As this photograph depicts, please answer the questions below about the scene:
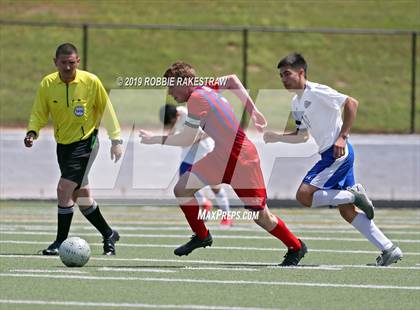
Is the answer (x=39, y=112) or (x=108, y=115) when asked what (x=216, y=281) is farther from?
(x=39, y=112)

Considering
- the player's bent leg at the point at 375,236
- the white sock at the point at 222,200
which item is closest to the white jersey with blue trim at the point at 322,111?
the player's bent leg at the point at 375,236

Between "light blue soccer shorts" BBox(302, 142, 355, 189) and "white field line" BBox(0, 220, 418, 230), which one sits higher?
"light blue soccer shorts" BBox(302, 142, 355, 189)

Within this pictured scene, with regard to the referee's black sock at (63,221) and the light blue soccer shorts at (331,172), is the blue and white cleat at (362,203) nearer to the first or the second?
the light blue soccer shorts at (331,172)

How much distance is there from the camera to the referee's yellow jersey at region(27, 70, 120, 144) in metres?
11.7

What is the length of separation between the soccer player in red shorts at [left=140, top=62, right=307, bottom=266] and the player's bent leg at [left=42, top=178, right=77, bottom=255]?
1338 millimetres

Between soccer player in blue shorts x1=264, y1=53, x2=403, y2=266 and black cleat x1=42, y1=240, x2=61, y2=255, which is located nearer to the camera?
soccer player in blue shorts x1=264, y1=53, x2=403, y2=266

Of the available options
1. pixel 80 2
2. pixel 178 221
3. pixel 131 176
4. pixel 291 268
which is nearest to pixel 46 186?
pixel 131 176

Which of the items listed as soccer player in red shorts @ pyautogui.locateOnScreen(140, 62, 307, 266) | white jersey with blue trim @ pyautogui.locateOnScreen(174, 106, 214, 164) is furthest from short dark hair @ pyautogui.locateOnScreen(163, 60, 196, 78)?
white jersey with blue trim @ pyautogui.locateOnScreen(174, 106, 214, 164)

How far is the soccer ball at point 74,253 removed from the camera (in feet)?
34.2

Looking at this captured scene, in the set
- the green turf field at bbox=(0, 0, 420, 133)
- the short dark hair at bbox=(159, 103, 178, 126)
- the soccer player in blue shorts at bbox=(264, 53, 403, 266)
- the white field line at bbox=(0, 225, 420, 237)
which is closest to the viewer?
the soccer player in blue shorts at bbox=(264, 53, 403, 266)

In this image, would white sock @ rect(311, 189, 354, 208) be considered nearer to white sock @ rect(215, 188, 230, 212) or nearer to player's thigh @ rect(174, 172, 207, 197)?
player's thigh @ rect(174, 172, 207, 197)

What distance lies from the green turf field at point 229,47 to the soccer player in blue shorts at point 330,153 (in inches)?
652

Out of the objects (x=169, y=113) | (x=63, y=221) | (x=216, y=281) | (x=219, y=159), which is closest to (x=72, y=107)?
(x=63, y=221)

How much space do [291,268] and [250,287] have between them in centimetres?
138
